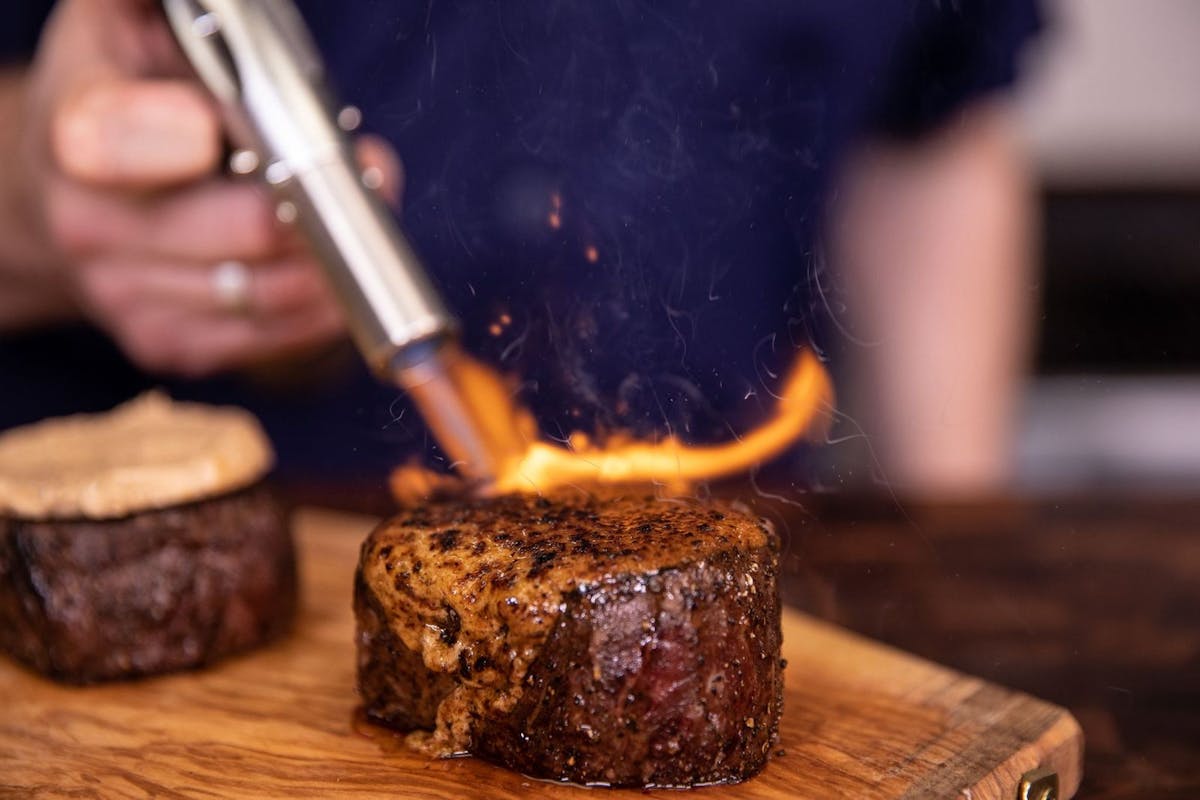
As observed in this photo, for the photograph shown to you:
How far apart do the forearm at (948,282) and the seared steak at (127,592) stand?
1928mm

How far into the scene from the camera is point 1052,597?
6.27ft

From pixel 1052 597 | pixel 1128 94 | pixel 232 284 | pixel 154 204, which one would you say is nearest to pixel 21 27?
pixel 154 204

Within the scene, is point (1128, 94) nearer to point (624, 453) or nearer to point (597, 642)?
point (624, 453)

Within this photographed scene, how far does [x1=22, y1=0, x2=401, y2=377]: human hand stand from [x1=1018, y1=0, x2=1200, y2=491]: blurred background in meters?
3.16

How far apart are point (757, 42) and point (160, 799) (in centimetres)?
191

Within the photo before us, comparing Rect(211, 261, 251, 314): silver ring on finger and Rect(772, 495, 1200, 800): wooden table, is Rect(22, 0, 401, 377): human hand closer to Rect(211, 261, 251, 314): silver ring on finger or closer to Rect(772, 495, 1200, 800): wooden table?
Rect(211, 261, 251, 314): silver ring on finger

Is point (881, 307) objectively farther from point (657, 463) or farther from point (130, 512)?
point (130, 512)

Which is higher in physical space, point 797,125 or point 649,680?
point 797,125

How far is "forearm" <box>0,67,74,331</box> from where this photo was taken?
248 centimetres

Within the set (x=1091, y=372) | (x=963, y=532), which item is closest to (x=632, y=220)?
(x=963, y=532)

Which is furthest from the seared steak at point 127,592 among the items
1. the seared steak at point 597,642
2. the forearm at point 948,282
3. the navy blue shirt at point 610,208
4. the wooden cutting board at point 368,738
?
the forearm at point 948,282

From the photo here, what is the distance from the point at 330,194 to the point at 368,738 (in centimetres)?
76

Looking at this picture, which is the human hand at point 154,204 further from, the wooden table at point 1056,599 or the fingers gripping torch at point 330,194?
the wooden table at point 1056,599

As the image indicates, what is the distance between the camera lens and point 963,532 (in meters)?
2.23
